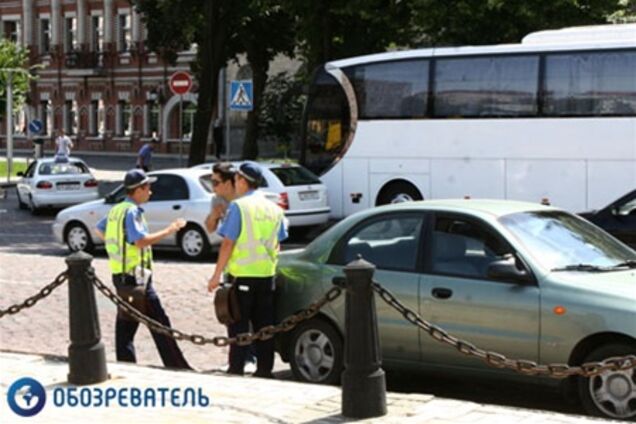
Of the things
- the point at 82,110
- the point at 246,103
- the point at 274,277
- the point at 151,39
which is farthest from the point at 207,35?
the point at 82,110

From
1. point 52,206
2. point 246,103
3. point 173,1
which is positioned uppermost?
point 173,1

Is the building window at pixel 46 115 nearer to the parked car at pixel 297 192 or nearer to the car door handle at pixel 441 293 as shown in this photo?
the parked car at pixel 297 192

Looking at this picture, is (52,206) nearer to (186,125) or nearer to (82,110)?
(186,125)

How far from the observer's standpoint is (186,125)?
6150 cm

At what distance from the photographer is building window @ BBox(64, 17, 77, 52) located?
227 feet

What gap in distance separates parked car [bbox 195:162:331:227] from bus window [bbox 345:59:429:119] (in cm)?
281

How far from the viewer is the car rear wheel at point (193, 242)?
20000 millimetres

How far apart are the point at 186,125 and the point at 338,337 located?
52830mm

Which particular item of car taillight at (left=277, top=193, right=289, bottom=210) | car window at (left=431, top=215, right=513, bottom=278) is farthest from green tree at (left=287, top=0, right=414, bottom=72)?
car window at (left=431, top=215, right=513, bottom=278)

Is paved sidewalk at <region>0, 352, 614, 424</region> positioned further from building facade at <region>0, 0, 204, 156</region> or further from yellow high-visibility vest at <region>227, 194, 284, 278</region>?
building facade at <region>0, 0, 204, 156</region>

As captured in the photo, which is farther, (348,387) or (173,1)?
(173,1)

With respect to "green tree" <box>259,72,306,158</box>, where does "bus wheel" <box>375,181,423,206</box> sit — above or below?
below

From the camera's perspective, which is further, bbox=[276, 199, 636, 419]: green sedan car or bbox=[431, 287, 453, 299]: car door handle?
bbox=[431, 287, 453, 299]: car door handle

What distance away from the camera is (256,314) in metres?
9.72
